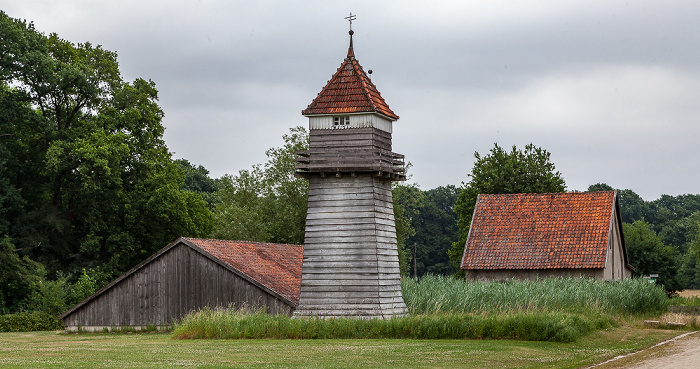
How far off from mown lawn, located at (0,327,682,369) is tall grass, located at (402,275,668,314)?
147 inches

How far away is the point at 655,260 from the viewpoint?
54719 mm

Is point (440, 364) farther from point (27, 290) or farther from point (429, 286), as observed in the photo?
point (27, 290)

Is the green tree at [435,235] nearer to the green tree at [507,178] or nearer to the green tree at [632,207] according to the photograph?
the green tree at [632,207]

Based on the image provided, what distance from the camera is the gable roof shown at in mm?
34875

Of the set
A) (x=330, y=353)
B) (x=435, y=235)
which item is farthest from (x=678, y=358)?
(x=435, y=235)

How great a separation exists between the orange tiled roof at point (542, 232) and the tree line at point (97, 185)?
1306 centimetres

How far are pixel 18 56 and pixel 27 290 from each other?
12172 millimetres

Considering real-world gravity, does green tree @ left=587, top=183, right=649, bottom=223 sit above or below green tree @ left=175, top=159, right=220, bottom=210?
below

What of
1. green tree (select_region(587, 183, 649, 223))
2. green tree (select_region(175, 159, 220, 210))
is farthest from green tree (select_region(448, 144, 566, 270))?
green tree (select_region(587, 183, 649, 223))

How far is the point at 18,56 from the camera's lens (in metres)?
47.6

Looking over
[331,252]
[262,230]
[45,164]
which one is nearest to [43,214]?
[45,164]

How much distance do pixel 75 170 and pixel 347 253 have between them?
23394 mm

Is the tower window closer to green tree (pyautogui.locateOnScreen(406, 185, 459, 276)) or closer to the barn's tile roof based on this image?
the barn's tile roof

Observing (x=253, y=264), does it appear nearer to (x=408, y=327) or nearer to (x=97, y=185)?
(x=408, y=327)
